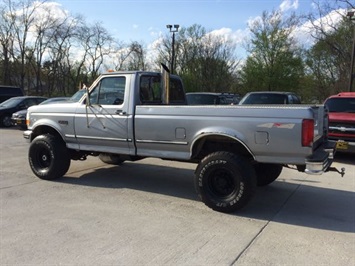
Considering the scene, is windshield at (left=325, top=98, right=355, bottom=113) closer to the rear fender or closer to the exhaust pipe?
the exhaust pipe

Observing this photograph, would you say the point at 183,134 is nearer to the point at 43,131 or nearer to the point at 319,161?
the point at 319,161

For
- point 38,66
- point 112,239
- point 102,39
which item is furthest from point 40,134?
point 102,39

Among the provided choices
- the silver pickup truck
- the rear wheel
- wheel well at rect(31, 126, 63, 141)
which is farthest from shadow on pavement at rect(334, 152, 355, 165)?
wheel well at rect(31, 126, 63, 141)

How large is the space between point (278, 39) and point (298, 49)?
3.00 meters

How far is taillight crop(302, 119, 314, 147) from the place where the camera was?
4957 mm

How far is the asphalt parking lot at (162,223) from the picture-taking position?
13.6 feet

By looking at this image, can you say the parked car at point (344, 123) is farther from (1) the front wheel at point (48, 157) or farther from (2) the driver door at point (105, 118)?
(1) the front wheel at point (48, 157)

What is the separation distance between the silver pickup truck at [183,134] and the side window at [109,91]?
0.02 metres

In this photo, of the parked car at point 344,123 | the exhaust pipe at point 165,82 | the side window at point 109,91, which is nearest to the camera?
the side window at point 109,91

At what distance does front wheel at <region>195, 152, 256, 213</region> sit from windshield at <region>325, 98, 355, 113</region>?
6.94m

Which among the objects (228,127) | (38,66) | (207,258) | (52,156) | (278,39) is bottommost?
(207,258)

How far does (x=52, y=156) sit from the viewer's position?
7.36 meters

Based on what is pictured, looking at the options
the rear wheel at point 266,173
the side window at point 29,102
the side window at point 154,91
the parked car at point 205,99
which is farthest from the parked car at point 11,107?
the rear wheel at point 266,173

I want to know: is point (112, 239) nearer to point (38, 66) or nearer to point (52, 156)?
point (52, 156)
